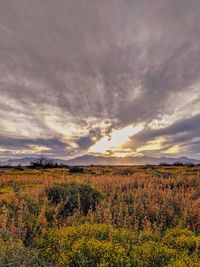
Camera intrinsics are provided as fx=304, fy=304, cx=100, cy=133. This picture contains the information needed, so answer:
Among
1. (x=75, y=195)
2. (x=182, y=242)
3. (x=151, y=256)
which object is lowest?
(x=151, y=256)

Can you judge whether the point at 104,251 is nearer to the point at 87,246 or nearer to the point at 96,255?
the point at 96,255

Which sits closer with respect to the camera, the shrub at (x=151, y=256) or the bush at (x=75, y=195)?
the shrub at (x=151, y=256)

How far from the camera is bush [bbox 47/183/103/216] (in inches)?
419

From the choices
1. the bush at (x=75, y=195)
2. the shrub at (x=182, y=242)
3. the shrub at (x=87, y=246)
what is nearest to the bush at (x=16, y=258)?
the shrub at (x=87, y=246)

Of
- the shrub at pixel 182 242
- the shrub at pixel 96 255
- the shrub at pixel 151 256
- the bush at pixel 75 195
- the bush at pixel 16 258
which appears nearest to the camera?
the bush at pixel 16 258

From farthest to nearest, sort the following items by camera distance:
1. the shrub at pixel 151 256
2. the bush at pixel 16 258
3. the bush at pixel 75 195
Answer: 1. the bush at pixel 75 195
2. the shrub at pixel 151 256
3. the bush at pixel 16 258

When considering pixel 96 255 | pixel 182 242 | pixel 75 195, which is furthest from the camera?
pixel 75 195

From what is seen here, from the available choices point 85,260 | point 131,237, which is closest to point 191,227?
point 131,237

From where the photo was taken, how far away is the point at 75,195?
1115 centimetres

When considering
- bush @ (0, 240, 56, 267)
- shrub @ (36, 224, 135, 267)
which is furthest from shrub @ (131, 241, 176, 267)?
bush @ (0, 240, 56, 267)

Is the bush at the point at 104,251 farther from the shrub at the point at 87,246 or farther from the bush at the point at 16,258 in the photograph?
the bush at the point at 16,258

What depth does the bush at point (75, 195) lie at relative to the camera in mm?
10654

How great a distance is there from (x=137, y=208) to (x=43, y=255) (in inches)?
178

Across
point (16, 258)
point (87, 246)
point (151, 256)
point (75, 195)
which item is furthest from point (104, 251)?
point (75, 195)
